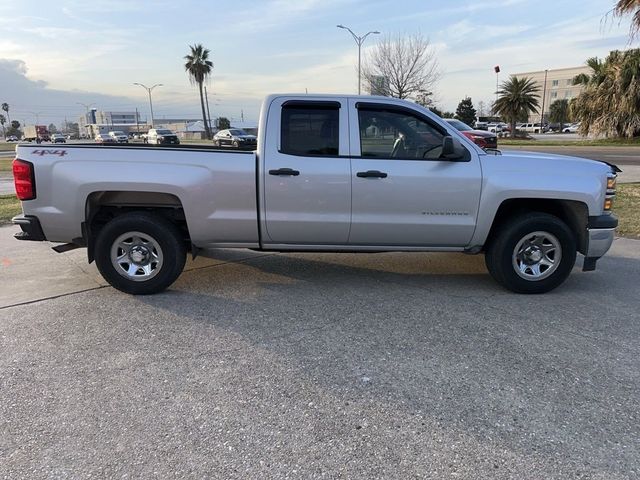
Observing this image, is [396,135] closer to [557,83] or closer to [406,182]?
[406,182]

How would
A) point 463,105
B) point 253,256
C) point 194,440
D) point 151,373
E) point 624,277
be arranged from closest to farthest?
point 194,440 → point 151,373 → point 624,277 → point 253,256 → point 463,105

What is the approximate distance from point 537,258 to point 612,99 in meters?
34.9

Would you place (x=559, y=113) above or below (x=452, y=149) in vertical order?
above

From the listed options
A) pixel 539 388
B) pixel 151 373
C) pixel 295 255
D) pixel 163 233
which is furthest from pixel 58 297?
pixel 539 388

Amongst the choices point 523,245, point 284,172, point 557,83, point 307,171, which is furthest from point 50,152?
point 557,83

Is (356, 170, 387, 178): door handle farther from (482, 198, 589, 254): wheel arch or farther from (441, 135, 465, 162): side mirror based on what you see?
(482, 198, 589, 254): wheel arch

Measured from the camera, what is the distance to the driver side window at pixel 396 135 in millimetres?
4945

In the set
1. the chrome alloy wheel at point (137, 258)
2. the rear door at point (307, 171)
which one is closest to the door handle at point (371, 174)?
the rear door at point (307, 171)

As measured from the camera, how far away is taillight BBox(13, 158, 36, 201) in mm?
4742

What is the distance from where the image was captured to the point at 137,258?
504cm

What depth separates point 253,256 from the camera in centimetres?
666

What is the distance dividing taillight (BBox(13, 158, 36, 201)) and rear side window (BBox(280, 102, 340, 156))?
238cm

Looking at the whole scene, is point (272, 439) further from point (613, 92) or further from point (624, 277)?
point (613, 92)

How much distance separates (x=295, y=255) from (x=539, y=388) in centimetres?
390
